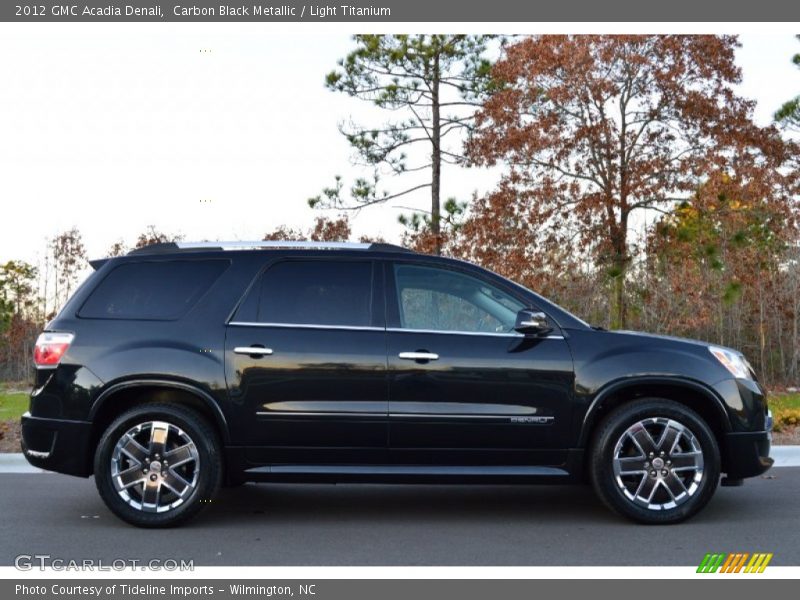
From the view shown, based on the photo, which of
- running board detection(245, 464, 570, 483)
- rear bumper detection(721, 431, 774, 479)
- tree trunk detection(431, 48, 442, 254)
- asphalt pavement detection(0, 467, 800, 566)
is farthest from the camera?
tree trunk detection(431, 48, 442, 254)

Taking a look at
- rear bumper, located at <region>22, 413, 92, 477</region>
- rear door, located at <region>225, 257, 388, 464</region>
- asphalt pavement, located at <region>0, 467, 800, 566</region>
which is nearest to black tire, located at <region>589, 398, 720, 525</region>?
asphalt pavement, located at <region>0, 467, 800, 566</region>

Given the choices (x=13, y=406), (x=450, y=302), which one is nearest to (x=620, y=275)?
(x=13, y=406)

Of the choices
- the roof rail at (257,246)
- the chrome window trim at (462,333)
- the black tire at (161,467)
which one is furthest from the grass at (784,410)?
the black tire at (161,467)

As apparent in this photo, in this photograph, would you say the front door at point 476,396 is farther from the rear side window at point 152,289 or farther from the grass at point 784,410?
the grass at point 784,410

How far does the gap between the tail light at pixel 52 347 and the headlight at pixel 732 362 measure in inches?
181

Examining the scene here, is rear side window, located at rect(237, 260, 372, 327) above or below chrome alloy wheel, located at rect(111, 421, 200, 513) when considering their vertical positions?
above

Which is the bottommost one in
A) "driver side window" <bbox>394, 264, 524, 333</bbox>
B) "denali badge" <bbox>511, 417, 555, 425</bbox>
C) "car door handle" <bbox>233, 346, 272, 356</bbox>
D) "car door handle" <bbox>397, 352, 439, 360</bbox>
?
"denali badge" <bbox>511, 417, 555, 425</bbox>

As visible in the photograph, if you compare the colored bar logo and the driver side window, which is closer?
the colored bar logo

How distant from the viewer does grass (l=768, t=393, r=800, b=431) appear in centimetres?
1269

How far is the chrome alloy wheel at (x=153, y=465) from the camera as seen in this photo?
7352mm

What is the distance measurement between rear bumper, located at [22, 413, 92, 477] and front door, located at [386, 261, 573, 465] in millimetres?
2159

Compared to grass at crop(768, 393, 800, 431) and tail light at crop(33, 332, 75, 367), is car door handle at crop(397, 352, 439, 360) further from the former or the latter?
grass at crop(768, 393, 800, 431)

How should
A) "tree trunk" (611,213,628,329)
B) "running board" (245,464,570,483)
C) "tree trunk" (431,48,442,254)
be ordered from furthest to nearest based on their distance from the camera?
"tree trunk" (431,48,442,254) < "tree trunk" (611,213,628,329) < "running board" (245,464,570,483)

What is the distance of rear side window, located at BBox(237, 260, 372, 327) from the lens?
7527 mm
